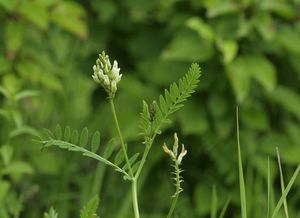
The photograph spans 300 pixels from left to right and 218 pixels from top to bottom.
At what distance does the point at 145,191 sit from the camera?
3.13 metres

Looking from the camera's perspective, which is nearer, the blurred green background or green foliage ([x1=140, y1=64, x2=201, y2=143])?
green foliage ([x1=140, y1=64, x2=201, y2=143])

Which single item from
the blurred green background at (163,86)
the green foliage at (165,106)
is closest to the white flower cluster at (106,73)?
the green foliage at (165,106)

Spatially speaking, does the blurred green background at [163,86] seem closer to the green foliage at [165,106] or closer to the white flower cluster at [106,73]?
the green foliage at [165,106]

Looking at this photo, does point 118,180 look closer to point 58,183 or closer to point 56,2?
point 58,183

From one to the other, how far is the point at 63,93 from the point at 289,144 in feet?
3.20

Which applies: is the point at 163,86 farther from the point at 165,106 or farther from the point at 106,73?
the point at 106,73

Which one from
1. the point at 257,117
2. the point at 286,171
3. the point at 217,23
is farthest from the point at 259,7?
the point at 286,171

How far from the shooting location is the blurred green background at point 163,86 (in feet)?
9.00

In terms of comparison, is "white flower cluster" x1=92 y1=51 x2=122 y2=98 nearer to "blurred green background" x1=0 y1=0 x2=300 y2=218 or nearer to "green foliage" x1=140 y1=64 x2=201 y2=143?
"green foliage" x1=140 y1=64 x2=201 y2=143

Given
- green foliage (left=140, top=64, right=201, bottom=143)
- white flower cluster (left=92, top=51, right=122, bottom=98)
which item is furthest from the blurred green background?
white flower cluster (left=92, top=51, right=122, bottom=98)

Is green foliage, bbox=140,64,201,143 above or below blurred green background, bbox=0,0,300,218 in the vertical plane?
above

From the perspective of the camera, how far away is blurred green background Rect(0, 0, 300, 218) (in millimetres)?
2742

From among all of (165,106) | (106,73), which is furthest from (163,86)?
(106,73)

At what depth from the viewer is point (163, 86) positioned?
3.01 meters
